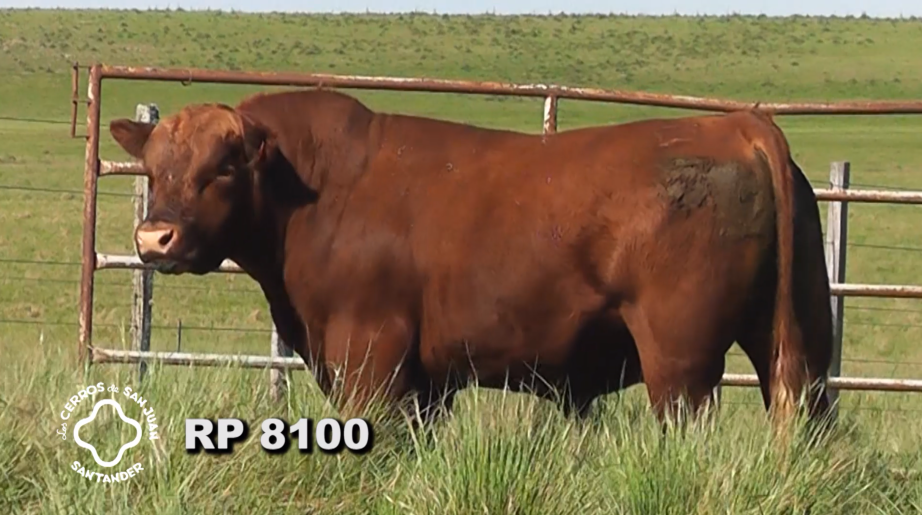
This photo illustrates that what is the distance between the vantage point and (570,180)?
17.7 feet

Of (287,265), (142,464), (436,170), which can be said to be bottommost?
(142,464)

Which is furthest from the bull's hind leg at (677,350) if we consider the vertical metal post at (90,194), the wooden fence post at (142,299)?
the wooden fence post at (142,299)

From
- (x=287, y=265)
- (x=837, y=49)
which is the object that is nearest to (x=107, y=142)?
(x=287, y=265)

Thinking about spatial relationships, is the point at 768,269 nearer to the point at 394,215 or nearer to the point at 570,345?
the point at 570,345

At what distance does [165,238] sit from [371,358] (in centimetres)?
83

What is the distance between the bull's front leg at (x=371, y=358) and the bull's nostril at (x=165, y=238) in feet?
2.14

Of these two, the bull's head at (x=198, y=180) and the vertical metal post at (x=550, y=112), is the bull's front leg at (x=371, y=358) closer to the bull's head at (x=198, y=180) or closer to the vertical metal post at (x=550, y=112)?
the bull's head at (x=198, y=180)

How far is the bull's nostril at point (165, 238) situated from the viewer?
5.38 m

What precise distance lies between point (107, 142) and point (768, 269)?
91.1 ft

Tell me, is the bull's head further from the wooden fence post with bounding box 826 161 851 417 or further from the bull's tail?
the wooden fence post with bounding box 826 161 851 417

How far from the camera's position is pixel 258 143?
5.61 metres

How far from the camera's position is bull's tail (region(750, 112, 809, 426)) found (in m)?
5.18
